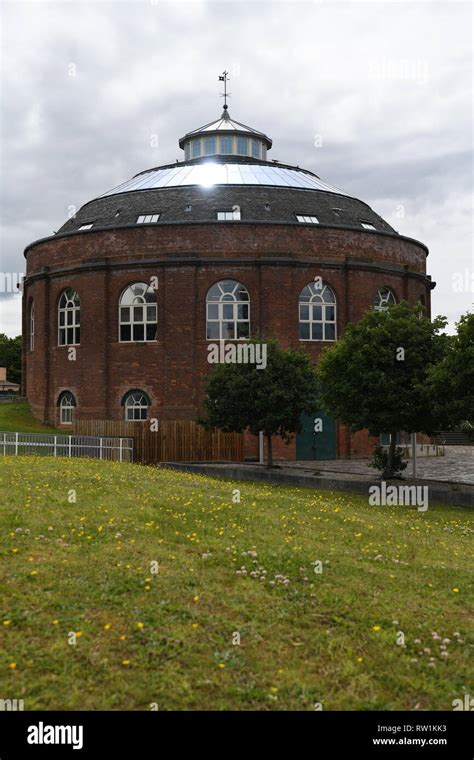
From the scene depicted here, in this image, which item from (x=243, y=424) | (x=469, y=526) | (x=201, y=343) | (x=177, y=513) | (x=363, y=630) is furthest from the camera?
(x=201, y=343)

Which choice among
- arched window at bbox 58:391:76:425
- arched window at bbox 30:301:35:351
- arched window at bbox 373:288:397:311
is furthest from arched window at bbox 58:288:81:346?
arched window at bbox 373:288:397:311

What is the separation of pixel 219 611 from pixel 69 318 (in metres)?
33.1

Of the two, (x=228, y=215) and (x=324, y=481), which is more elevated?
(x=228, y=215)

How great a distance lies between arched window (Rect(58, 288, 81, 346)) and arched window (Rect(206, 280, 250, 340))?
7240 mm

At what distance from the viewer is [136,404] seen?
37344 mm

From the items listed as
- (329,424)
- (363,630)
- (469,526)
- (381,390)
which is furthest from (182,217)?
(363,630)

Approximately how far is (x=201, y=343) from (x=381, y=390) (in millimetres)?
15424

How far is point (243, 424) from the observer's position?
28.1 metres

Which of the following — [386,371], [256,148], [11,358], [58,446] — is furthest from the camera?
[11,358]

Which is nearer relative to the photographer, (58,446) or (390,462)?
(390,462)

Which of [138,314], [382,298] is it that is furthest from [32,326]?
[382,298]

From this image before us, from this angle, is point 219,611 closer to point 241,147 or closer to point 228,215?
point 228,215

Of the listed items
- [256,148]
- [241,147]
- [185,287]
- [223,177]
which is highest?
[256,148]
